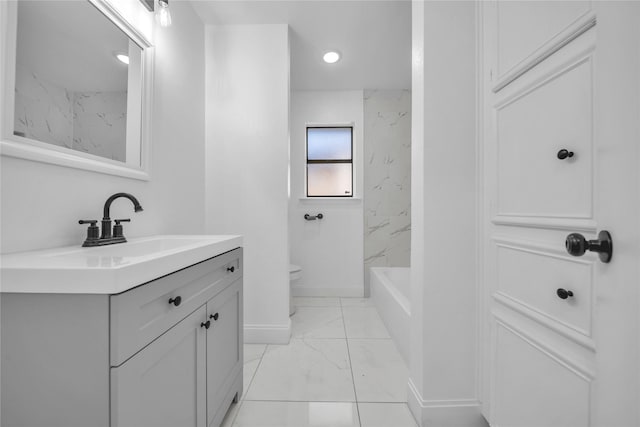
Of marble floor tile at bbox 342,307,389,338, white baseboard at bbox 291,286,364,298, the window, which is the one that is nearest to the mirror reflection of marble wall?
marble floor tile at bbox 342,307,389,338

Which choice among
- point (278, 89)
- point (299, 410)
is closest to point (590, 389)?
point (299, 410)

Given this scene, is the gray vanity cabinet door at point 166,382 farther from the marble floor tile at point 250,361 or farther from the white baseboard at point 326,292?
the white baseboard at point 326,292

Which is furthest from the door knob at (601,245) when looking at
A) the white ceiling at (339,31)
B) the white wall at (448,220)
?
the white ceiling at (339,31)

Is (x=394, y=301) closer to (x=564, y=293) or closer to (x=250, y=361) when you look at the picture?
(x=250, y=361)

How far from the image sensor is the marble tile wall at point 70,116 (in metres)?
0.87

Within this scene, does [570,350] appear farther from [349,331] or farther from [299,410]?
[349,331]

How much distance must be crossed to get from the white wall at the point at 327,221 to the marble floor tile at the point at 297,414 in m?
1.82

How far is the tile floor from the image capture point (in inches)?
50.6

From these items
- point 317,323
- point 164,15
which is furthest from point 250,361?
point 164,15

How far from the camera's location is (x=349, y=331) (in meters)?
2.24

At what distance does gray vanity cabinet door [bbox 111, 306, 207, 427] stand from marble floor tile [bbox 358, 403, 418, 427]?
0.75 metres

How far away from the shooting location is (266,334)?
2.04 m

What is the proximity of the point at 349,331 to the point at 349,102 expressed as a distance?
2.49 m

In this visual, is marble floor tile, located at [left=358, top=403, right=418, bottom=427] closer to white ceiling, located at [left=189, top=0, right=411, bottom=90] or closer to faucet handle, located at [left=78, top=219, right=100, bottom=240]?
faucet handle, located at [left=78, top=219, right=100, bottom=240]
